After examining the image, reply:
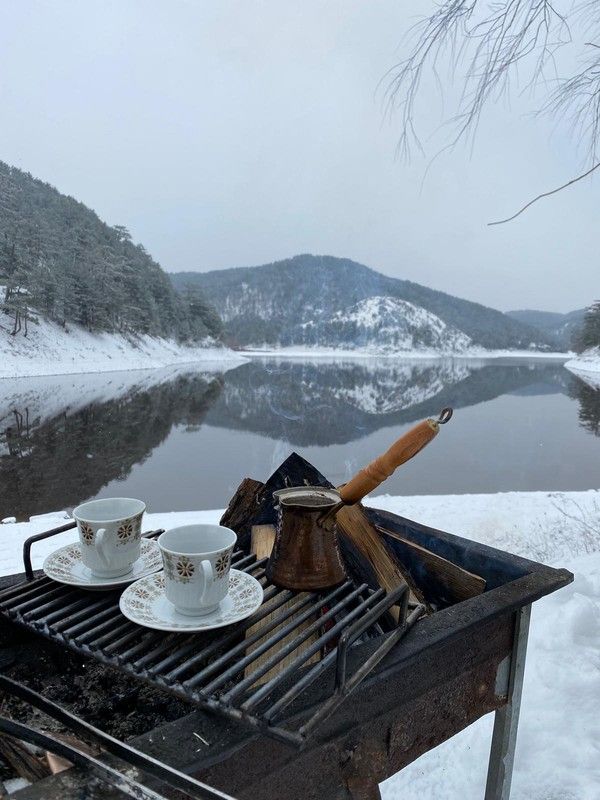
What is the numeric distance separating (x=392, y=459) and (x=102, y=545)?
724 millimetres

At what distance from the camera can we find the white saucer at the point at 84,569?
47.0 inches

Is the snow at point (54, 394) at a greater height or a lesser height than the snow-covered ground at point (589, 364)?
lesser

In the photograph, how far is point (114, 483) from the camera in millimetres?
7582

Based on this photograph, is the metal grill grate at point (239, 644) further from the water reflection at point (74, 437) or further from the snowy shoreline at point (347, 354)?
the snowy shoreline at point (347, 354)

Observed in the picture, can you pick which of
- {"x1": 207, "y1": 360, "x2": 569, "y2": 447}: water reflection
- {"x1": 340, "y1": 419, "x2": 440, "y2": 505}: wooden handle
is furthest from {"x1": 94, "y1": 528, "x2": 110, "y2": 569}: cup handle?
{"x1": 207, "y1": 360, "x2": 569, "y2": 447}: water reflection

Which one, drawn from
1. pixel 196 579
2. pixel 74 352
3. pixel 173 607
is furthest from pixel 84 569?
pixel 74 352

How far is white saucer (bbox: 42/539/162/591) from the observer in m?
1.19

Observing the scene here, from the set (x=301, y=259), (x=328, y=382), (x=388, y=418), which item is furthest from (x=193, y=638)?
(x=301, y=259)

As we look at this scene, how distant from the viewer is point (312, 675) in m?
0.89

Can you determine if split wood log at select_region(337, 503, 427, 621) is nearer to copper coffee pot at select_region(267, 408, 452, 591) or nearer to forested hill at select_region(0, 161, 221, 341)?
copper coffee pot at select_region(267, 408, 452, 591)

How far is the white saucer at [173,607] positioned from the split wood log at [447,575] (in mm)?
767

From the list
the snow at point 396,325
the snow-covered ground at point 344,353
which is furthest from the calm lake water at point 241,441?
the snow at point 396,325

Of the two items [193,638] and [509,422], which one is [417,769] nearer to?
[193,638]

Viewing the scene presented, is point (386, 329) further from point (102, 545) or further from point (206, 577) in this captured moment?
point (206, 577)
